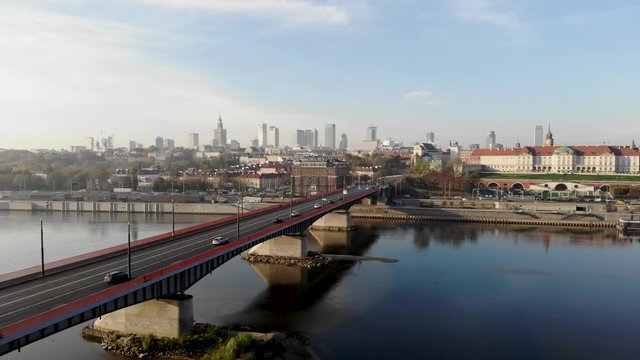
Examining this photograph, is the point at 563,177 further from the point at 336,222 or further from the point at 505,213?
the point at 336,222

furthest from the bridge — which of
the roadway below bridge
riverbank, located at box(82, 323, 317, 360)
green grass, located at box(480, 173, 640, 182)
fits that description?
green grass, located at box(480, 173, 640, 182)

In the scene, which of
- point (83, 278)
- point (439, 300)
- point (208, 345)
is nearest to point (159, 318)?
point (208, 345)

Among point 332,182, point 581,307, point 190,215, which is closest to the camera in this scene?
point 581,307

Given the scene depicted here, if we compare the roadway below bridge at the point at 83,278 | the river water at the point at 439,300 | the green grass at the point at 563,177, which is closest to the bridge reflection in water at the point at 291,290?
the river water at the point at 439,300

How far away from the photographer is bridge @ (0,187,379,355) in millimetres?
10258

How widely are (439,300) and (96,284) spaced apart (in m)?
12.1

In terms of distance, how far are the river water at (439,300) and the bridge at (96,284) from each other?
7.02ft

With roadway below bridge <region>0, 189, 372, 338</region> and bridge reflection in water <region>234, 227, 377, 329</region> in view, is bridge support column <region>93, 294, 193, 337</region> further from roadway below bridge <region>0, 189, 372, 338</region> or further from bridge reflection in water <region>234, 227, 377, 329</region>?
bridge reflection in water <region>234, 227, 377, 329</region>

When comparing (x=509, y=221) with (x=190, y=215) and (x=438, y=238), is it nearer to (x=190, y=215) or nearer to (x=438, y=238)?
(x=438, y=238)

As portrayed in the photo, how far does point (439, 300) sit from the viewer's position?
20.5 m

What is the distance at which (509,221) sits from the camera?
147 ft

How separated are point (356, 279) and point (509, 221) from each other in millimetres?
24686

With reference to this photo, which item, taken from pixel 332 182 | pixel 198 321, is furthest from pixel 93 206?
pixel 198 321

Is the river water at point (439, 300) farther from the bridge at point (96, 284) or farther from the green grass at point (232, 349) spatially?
the bridge at point (96, 284)
